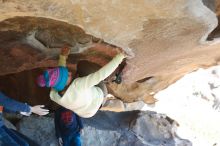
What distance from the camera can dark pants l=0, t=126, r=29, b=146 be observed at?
3.82 m

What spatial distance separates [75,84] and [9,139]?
858 millimetres

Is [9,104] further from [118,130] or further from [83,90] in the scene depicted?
[118,130]

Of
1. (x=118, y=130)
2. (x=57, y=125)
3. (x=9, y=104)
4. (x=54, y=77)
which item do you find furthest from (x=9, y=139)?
(x=118, y=130)

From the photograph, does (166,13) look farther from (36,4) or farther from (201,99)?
(201,99)

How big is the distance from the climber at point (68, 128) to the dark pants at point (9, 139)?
75 centimetres

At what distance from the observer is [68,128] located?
4645 millimetres

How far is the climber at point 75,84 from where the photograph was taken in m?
3.82

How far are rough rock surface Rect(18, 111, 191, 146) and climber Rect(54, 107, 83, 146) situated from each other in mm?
278

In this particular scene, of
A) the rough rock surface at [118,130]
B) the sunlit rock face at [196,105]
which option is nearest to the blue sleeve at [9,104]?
the rough rock surface at [118,130]

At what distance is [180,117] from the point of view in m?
8.21

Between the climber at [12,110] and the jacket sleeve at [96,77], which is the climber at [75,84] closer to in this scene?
the jacket sleeve at [96,77]

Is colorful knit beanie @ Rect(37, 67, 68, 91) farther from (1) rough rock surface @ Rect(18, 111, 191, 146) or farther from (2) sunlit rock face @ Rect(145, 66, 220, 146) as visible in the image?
(2) sunlit rock face @ Rect(145, 66, 220, 146)

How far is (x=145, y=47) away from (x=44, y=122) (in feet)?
5.80

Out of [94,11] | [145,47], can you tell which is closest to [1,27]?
[94,11]
